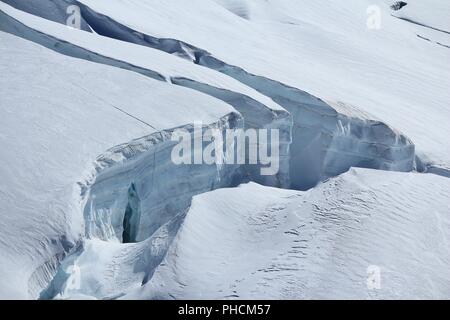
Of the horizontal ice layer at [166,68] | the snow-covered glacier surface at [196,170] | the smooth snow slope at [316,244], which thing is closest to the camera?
the smooth snow slope at [316,244]

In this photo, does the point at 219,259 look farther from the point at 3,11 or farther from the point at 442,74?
the point at 442,74

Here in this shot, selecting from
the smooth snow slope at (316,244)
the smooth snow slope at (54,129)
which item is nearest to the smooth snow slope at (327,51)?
the smooth snow slope at (54,129)

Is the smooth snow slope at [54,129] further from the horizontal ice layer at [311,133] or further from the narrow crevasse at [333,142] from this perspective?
the narrow crevasse at [333,142]

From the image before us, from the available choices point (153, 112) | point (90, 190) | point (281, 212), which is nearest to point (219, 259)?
point (281, 212)

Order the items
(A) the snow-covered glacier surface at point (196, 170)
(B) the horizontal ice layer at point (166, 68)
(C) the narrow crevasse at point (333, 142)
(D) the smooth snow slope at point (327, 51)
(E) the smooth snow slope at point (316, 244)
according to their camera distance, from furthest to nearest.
→ (D) the smooth snow slope at point (327, 51), (C) the narrow crevasse at point (333, 142), (B) the horizontal ice layer at point (166, 68), (A) the snow-covered glacier surface at point (196, 170), (E) the smooth snow slope at point (316, 244)

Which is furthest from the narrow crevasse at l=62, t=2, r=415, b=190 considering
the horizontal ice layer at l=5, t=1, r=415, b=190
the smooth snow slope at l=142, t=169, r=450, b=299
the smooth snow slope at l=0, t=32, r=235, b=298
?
the smooth snow slope at l=142, t=169, r=450, b=299

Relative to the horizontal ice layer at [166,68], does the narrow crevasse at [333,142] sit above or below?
below

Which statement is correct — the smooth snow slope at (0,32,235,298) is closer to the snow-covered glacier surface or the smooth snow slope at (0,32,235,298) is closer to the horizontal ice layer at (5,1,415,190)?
the snow-covered glacier surface
